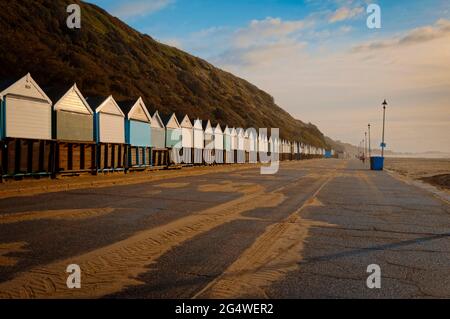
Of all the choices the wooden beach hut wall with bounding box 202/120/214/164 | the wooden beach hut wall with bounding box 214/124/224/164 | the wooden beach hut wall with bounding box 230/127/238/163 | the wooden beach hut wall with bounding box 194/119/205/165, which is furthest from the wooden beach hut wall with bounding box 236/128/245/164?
the wooden beach hut wall with bounding box 194/119/205/165

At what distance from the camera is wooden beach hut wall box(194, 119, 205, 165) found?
140 feet

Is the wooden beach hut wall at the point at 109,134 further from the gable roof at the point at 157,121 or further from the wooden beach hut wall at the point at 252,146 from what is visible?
the wooden beach hut wall at the point at 252,146

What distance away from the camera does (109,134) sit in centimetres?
2681

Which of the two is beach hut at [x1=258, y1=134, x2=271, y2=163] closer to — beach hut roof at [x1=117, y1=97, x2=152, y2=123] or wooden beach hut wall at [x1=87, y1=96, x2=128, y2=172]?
beach hut roof at [x1=117, y1=97, x2=152, y2=123]

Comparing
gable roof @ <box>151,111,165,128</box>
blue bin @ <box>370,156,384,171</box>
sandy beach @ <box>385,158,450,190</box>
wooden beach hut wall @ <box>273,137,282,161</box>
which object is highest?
gable roof @ <box>151,111,165,128</box>

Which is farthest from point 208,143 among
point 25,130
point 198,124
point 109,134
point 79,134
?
point 25,130

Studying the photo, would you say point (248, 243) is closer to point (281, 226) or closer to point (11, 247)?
point (281, 226)

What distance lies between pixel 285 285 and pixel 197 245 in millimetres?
2388

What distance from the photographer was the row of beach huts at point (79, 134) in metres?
19.1

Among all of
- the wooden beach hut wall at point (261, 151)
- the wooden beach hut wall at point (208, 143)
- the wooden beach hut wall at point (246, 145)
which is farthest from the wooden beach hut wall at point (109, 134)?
the wooden beach hut wall at point (261, 151)

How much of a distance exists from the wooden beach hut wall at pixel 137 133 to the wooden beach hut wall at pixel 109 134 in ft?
2.62

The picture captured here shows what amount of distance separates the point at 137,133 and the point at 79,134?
6.85 meters

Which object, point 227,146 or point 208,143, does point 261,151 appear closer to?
point 227,146
